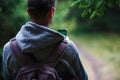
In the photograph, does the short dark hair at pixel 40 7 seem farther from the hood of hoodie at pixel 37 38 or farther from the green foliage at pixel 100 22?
the green foliage at pixel 100 22

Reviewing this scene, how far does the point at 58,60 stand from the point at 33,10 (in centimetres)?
40

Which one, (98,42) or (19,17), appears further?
(98,42)

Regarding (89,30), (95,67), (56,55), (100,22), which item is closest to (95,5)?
(56,55)

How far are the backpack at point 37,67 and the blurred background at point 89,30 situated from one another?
1.24 meters

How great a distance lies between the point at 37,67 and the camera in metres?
2.50

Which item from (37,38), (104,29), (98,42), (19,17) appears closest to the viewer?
(37,38)

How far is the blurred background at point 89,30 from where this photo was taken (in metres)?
5.59

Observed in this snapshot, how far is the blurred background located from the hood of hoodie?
1254 mm

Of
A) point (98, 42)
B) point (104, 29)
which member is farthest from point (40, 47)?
point (104, 29)

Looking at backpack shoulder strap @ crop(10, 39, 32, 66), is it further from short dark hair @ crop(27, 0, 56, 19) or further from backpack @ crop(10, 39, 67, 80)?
short dark hair @ crop(27, 0, 56, 19)

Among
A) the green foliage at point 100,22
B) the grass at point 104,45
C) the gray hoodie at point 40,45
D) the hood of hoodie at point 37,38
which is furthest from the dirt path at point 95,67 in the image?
the hood of hoodie at point 37,38

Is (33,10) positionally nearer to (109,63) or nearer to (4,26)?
(4,26)

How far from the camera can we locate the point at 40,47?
246 cm

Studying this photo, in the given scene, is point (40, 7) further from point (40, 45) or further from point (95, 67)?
point (95, 67)
